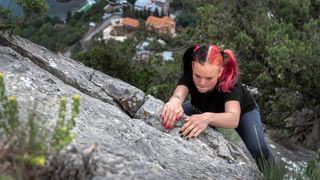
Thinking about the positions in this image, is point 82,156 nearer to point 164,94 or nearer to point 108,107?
point 108,107

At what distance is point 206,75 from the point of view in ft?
12.1

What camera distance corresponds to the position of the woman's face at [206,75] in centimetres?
366

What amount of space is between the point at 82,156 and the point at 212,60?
168cm

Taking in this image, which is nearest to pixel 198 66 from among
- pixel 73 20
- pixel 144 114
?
pixel 144 114

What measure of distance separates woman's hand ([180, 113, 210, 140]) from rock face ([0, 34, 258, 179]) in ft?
0.20

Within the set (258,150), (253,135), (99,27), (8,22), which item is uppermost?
(8,22)

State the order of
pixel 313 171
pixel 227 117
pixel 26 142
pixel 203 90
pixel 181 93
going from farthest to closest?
pixel 181 93
pixel 203 90
pixel 227 117
pixel 313 171
pixel 26 142

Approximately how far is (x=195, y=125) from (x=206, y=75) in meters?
0.38

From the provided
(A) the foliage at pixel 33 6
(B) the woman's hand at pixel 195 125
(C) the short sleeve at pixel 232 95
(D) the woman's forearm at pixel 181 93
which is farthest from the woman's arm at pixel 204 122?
(A) the foliage at pixel 33 6

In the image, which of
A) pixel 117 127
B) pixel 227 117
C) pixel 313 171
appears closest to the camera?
pixel 117 127

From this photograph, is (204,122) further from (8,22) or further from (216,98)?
(8,22)

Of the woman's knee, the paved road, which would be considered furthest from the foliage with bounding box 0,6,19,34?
the paved road

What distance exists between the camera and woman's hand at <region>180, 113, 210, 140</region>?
3.75 metres

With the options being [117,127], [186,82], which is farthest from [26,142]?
[186,82]
